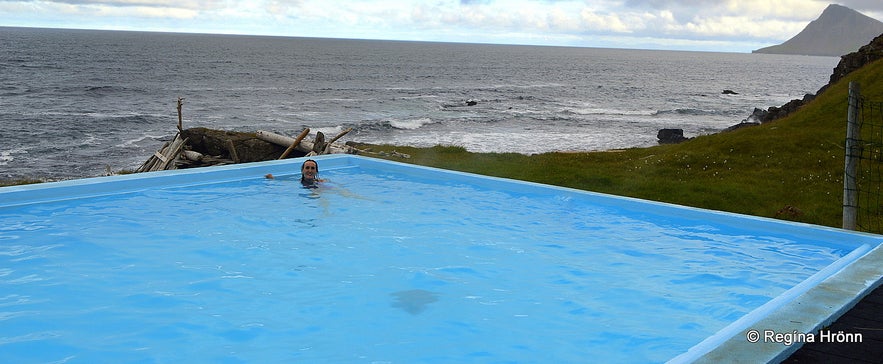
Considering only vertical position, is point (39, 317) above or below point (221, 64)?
below

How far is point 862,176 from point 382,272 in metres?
10.1

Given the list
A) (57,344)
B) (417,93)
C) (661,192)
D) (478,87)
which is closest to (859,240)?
(661,192)

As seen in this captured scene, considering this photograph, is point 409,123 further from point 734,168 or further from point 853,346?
point 853,346

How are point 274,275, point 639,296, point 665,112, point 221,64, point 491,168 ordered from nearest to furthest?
point 639,296, point 274,275, point 491,168, point 665,112, point 221,64

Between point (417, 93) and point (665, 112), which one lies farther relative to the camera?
point (417, 93)

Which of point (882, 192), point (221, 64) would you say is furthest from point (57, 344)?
point (221, 64)

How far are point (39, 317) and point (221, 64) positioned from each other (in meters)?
99.3

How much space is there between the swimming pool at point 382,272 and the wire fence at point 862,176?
0.55 metres

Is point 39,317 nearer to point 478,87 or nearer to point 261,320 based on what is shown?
point 261,320

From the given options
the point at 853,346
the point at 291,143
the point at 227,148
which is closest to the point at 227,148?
the point at 227,148

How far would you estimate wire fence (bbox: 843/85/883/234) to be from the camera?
8.27 metres

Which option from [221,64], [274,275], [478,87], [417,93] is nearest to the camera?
[274,275]

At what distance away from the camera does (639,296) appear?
734 cm

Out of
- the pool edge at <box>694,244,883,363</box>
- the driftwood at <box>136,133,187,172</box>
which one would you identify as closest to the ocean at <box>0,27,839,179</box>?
the driftwood at <box>136,133,187,172</box>
